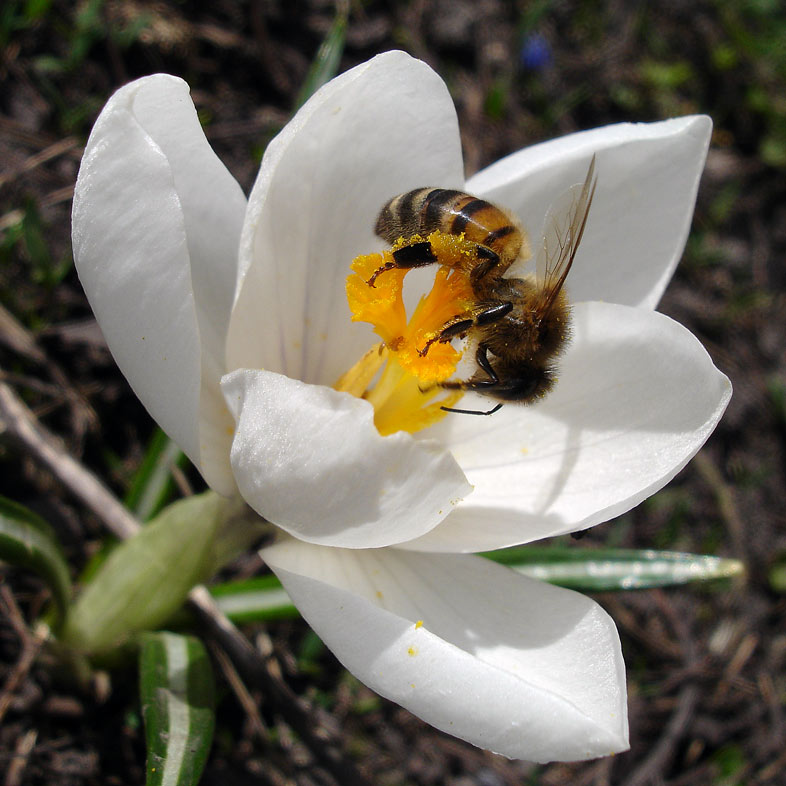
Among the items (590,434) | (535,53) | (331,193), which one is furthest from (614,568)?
(535,53)

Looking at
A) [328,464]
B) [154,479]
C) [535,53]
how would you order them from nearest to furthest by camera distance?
[328,464] → [154,479] → [535,53]

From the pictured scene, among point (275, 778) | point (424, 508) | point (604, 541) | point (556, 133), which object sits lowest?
point (604, 541)

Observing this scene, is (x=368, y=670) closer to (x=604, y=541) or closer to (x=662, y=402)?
(x=662, y=402)

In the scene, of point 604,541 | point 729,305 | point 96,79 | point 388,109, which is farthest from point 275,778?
point 729,305

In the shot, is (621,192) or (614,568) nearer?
(621,192)

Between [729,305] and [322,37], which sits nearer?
[322,37]

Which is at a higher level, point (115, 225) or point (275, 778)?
point (115, 225)

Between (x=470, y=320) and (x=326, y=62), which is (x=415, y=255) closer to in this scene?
(x=470, y=320)

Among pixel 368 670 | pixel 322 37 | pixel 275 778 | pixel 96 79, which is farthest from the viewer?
pixel 322 37
